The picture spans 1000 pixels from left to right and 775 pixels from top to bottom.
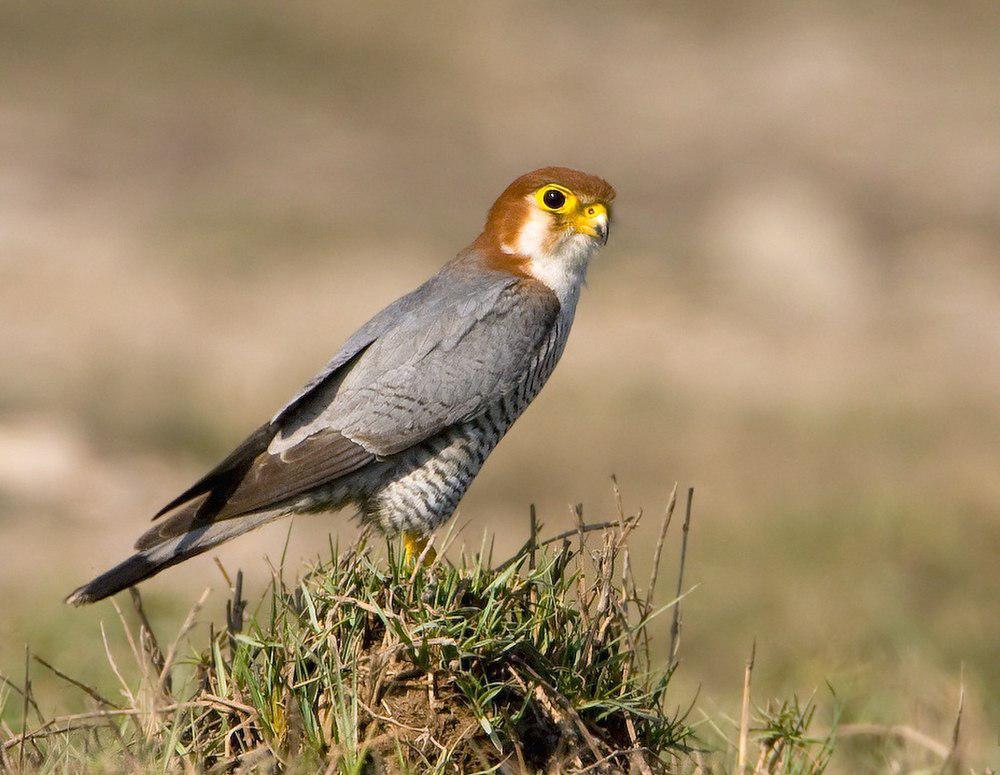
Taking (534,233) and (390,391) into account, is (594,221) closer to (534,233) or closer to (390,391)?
(534,233)

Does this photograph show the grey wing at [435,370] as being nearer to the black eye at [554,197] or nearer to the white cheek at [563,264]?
the white cheek at [563,264]

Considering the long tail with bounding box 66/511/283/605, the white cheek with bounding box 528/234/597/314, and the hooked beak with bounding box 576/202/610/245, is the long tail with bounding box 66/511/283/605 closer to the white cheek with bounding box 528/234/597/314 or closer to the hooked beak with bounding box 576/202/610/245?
the white cheek with bounding box 528/234/597/314

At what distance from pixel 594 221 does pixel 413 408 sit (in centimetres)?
94

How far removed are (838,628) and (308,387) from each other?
9.49 feet

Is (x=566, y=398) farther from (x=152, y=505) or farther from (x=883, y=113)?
(x=883, y=113)

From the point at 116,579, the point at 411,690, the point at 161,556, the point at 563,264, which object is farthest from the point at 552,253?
the point at 411,690

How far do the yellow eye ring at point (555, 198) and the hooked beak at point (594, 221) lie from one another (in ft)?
0.17

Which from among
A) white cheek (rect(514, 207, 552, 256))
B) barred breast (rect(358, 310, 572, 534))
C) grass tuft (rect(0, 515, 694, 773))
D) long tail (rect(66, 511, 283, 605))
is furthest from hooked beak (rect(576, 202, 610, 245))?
grass tuft (rect(0, 515, 694, 773))

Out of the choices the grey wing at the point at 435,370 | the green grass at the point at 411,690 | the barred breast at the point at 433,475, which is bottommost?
the green grass at the point at 411,690

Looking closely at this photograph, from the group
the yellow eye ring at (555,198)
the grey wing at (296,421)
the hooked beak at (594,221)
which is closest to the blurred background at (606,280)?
→ the grey wing at (296,421)

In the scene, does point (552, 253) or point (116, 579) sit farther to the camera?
point (552, 253)

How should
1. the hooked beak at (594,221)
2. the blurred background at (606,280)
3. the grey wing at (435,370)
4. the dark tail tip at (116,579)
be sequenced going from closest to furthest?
the dark tail tip at (116,579)
the grey wing at (435,370)
the hooked beak at (594,221)
the blurred background at (606,280)

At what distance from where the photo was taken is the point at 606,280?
12016 millimetres

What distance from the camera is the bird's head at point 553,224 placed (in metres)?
4.92
